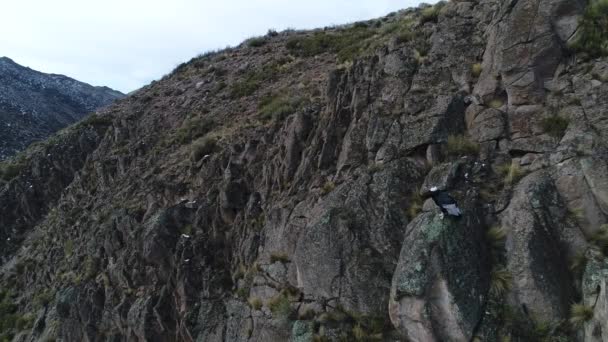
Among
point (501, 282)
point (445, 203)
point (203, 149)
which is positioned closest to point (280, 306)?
point (445, 203)

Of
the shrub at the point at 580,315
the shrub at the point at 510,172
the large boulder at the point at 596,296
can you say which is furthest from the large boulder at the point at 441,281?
the large boulder at the point at 596,296

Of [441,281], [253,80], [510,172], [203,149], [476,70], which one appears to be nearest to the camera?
[441,281]

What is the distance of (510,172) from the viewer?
10484mm

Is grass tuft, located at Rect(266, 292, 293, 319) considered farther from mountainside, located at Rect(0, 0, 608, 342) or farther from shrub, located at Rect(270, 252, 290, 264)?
shrub, located at Rect(270, 252, 290, 264)

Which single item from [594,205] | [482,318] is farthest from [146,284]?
[594,205]

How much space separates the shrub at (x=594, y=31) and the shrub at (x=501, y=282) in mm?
5374

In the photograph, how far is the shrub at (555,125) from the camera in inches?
408

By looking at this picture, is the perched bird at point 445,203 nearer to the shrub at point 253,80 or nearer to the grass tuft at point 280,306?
the grass tuft at point 280,306

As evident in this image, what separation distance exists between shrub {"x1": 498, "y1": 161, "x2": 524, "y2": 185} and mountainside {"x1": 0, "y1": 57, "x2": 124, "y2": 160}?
48.9m

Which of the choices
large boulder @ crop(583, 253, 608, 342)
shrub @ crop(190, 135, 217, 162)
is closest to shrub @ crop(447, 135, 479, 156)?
large boulder @ crop(583, 253, 608, 342)

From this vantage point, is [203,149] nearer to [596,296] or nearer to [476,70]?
[476,70]

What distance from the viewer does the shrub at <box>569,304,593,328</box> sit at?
27.7 feet

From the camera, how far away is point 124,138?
2983 cm

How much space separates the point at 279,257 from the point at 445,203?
5.35 meters
